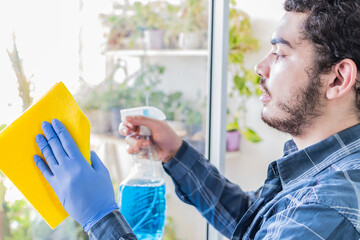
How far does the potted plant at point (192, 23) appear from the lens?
132 centimetres

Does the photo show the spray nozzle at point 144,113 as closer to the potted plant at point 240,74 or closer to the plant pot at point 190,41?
the plant pot at point 190,41

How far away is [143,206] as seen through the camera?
904 millimetres

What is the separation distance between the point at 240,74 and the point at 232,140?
0.28 meters

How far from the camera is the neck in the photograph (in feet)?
2.67

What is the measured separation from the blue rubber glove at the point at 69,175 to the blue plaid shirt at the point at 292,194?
0.04 meters

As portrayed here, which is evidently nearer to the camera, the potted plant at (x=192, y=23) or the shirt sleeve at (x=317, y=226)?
the shirt sleeve at (x=317, y=226)

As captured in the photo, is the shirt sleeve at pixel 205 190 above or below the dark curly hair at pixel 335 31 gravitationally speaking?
below

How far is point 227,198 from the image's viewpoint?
3.48 ft

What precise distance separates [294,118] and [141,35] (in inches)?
19.3

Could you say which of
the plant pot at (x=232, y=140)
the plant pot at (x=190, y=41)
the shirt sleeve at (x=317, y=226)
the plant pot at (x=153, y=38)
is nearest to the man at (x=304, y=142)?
the shirt sleeve at (x=317, y=226)

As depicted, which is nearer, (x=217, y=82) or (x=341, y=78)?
(x=341, y=78)

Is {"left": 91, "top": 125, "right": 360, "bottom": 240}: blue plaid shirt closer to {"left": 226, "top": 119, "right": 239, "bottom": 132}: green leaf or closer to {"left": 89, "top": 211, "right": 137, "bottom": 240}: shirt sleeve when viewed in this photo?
{"left": 89, "top": 211, "right": 137, "bottom": 240}: shirt sleeve

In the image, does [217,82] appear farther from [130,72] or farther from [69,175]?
[69,175]

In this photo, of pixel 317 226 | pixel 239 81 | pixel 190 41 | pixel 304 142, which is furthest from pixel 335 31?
pixel 239 81
